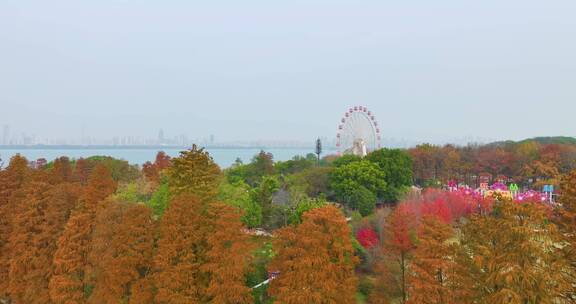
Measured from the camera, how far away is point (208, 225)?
17.6 metres

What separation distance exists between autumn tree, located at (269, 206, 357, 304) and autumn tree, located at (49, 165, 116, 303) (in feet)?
31.0

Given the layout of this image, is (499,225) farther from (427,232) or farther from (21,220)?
(21,220)

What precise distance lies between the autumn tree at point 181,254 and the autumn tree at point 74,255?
4526 mm

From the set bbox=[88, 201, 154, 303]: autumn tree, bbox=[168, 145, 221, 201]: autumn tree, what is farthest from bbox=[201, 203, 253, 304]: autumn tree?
bbox=[88, 201, 154, 303]: autumn tree

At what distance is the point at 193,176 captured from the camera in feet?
66.1

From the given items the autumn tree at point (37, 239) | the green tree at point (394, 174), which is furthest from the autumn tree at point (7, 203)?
the green tree at point (394, 174)

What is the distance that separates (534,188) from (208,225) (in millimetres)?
54731

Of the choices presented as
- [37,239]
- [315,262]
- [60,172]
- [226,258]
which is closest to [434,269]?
[315,262]

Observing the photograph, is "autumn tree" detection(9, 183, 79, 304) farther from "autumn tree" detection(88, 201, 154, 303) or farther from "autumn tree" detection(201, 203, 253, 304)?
"autumn tree" detection(201, 203, 253, 304)

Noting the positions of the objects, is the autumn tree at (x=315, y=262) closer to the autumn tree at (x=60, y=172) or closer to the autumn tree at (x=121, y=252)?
the autumn tree at (x=121, y=252)

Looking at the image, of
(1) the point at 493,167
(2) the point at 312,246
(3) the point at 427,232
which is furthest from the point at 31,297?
(1) the point at 493,167

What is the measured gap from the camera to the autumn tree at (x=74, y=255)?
1889 centimetres

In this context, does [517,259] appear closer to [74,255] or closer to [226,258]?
[226,258]

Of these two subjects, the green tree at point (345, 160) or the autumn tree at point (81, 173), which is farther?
the green tree at point (345, 160)
